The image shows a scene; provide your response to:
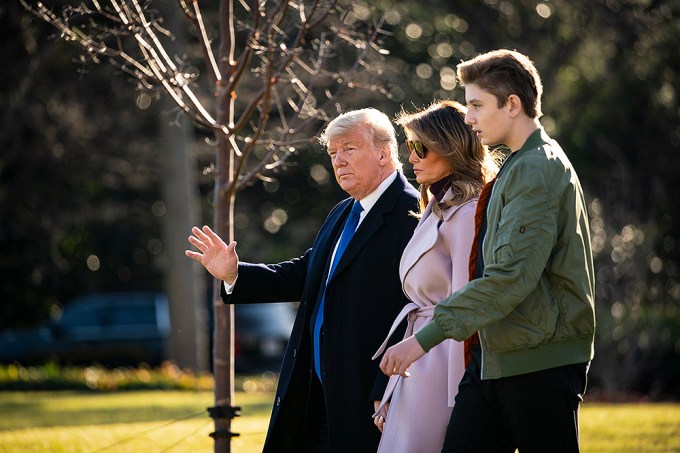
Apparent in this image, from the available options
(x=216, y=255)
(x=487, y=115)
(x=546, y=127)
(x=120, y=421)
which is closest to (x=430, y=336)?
(x=487, y=115)

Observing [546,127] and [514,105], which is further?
[546,127]

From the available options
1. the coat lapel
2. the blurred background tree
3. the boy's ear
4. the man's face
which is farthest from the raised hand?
the blurred background tree

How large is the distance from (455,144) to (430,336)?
1.19 meters

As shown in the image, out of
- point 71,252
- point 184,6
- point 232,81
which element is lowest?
point 71,252

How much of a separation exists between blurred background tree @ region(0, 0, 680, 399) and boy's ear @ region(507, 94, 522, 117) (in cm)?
1242

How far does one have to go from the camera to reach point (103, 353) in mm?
21484

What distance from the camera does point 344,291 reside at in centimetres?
504

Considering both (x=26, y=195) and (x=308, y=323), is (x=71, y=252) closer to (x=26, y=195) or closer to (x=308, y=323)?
(x=26, y=195)

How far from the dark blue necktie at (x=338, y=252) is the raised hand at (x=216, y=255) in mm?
482

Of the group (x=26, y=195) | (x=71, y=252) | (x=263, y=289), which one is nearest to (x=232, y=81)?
(x=263, y=289)

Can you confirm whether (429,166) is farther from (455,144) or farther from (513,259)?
(513,259)

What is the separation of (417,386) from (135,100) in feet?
51.9

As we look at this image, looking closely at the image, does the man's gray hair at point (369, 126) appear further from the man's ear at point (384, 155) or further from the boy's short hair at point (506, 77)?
the boy's short hair at point (506, 77)

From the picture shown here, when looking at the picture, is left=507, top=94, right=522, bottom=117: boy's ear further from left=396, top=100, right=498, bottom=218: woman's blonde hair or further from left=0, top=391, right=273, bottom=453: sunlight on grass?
left=0, top=391, right=273, bottom=453: sunlight on grass
